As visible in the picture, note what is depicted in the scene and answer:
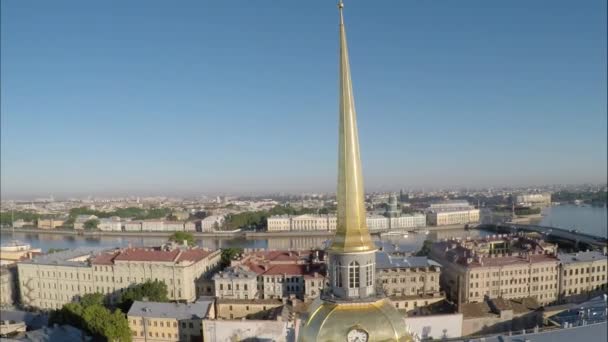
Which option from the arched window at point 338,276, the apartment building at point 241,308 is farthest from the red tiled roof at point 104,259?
the arched window at point 338,276

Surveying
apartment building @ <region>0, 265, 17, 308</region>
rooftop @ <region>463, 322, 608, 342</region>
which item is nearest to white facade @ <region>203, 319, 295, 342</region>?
rooftop @ <region>463, 322, 608, 342</region>

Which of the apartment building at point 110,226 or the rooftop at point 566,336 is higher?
the rooftop at point 566,336

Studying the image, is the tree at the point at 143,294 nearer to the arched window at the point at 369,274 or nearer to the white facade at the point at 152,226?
the arched window at the point at 369,274

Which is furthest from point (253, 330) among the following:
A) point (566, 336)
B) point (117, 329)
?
point (566, 336)

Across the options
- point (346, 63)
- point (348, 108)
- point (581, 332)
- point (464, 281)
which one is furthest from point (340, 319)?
point (464, 281)

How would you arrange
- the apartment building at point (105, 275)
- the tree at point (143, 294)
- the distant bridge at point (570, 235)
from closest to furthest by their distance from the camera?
1. the tree at point (143, 294)
2. the apartment building at point (105, 275)
3. the distant bridge at point (570, 235)

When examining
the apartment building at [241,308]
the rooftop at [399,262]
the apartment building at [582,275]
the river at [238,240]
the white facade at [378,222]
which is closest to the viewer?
the apartment building at [241,308]

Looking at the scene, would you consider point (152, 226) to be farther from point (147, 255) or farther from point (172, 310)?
point (172, 310)
